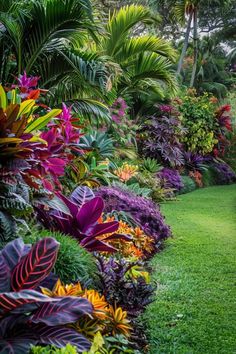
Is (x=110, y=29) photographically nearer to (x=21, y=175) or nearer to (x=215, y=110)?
(x=215, y=110)

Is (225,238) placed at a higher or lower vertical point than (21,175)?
lower

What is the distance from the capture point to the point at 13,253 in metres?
2.23

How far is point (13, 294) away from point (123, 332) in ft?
3.30

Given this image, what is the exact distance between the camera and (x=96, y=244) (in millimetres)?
3529

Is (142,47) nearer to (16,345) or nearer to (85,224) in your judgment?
(85,224)

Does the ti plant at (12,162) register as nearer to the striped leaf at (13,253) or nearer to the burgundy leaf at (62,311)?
the striped leaf at (13,253)

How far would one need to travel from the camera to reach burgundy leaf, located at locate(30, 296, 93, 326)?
2.03m

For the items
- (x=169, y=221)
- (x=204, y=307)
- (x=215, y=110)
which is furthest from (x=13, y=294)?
(x=215, y=110)

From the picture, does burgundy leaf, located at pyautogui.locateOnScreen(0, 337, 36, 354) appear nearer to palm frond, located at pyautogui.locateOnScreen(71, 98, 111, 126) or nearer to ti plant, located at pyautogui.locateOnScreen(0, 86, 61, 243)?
ti plant, located at pyautogui.locateOnScreen(0, 86, 61, 243)

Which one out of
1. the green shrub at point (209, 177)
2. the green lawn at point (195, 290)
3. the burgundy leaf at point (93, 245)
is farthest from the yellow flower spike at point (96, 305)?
the green shrub at point (209, 177)

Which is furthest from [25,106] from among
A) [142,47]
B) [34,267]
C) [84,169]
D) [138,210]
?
[142,47]

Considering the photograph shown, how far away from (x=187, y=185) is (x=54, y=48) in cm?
618

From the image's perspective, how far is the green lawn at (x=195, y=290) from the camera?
324 cm

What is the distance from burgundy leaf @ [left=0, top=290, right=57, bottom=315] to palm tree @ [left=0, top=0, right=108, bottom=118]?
4.45 meters
